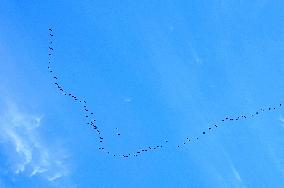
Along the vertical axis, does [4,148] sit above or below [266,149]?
above

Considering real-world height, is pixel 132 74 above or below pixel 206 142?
above

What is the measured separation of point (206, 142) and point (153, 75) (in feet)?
15.8

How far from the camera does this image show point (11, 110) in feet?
92.6

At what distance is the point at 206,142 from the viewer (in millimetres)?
28922

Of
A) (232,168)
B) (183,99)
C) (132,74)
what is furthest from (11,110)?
(232,168)

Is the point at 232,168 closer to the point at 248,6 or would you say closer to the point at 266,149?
the point at 266,149

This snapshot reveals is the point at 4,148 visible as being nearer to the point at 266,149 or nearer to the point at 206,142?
the point at 206,142

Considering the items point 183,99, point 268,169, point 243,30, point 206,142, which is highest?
point 243,30

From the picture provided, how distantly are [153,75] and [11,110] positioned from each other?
8.09 m

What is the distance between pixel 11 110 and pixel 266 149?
14.3m

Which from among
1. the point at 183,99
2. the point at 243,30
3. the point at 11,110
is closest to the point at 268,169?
the point at 183,99

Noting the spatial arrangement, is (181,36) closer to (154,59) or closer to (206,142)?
(154,59)

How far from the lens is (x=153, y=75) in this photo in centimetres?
2911

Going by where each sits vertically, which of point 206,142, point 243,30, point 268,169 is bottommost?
point 268,169
